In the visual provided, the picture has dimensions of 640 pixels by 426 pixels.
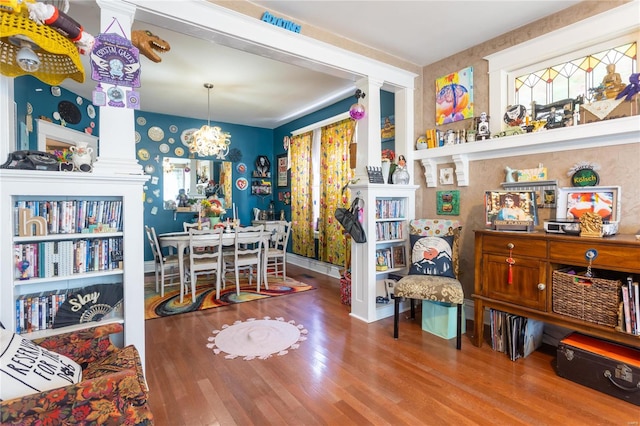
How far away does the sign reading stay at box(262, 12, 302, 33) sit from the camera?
2535mm

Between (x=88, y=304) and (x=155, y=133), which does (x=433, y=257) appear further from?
(x=155, y=133)

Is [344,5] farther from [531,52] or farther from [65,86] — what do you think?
[65,86]

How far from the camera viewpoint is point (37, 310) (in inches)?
70.7

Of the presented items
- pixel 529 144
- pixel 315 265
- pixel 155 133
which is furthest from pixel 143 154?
pixel 529 144

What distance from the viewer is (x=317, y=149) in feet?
18.0

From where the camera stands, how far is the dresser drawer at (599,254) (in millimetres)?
1888

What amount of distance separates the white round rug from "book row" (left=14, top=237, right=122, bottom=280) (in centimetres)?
114

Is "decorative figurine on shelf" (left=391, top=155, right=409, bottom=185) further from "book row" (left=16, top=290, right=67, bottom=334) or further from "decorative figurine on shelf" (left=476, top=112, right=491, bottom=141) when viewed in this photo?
"book row" (left=16, top=290, right=67, bottom=334)

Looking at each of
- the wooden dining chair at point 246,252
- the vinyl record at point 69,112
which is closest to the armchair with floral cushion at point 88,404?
the wooden dining chair at point 246,252

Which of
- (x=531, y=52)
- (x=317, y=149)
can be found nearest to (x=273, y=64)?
(x=317, y=149)

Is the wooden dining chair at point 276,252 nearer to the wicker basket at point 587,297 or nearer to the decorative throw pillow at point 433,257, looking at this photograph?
the decorative throw pillow at point 433,257

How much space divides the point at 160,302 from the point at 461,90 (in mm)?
4210

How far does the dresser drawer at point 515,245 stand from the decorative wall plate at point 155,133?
5.38 m

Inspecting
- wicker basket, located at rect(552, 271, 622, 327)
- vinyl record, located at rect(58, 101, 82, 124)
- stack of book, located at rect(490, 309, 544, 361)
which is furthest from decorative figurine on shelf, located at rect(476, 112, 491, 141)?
vinyl record, located at rect(58, 101, 82, 124)
